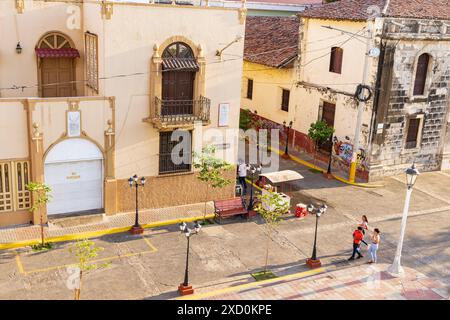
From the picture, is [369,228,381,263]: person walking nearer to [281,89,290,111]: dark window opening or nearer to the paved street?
the paved street

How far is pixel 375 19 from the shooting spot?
92.6 feet

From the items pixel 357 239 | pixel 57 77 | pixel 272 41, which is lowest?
pixel 357 239

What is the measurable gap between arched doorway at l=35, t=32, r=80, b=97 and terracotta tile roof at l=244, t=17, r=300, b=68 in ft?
49.7

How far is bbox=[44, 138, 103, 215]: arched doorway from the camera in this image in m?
22.1

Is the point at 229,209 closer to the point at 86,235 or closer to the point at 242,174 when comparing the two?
the point at 242,174

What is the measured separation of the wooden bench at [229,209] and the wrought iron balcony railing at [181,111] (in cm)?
387

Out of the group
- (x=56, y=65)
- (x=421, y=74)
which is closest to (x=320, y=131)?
(x=421, y=74)

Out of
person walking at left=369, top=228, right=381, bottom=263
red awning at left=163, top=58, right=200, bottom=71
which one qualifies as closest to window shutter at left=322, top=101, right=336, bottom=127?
red awning at left=163, top=58, right=200, bottom=71

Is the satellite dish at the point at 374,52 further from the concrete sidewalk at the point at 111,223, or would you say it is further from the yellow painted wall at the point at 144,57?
the concrete sidewalk at the point at 111,223

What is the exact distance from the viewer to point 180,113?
24.1 meters

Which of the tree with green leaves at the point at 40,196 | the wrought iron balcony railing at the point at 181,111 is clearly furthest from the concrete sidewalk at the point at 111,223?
the wrought iron balcony railing at the point at 181,111

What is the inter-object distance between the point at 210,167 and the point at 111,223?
4891mm

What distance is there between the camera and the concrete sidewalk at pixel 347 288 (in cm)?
1797

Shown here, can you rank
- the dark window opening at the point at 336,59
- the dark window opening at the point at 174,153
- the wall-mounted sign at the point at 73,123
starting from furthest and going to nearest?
the dark window opening at the point at 336,59
the dark window opening at the point at 174,153
the wall-mounted sign at the point at 73,123
